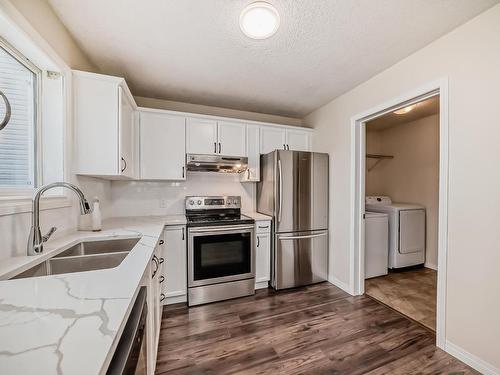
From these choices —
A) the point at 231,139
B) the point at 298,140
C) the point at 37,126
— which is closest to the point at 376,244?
the point at 298,140

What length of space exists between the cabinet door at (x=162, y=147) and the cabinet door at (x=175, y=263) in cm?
70

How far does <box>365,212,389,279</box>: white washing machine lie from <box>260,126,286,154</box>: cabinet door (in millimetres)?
1587

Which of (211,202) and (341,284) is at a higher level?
(211,202)

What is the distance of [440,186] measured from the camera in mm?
1653

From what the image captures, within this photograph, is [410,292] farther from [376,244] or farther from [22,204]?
[22,204]

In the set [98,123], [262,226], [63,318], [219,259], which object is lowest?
[219,259]

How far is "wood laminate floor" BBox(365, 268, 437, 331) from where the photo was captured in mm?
2102

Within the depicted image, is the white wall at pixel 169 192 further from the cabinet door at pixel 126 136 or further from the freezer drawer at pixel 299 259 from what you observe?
the freezer drawer at pixel 299 259

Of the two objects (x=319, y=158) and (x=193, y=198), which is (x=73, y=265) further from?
(x=319, y=158)

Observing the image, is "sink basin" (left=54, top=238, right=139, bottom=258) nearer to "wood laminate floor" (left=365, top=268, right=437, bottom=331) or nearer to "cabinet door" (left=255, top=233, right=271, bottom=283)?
"cabinet door" (left=255, top=233, right=271, bottom=283)

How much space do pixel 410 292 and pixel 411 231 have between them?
1.05 metres

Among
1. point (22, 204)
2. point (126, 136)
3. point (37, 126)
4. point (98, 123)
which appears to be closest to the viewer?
point (22, 204)

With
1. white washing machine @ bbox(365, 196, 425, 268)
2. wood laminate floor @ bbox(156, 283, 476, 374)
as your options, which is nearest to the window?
wood laminate floor @ bbox(156, 283, 476, 374)

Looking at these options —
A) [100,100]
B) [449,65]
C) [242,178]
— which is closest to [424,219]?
[449,65]
